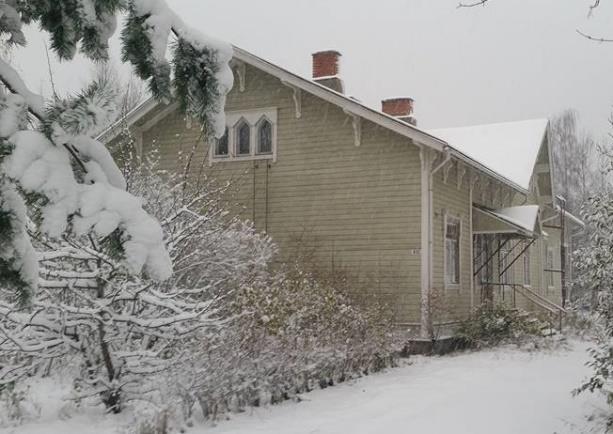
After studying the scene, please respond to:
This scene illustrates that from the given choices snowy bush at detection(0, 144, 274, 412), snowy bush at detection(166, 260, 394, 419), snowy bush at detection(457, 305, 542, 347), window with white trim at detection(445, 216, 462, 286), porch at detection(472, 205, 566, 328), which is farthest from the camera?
porch at detection(472, 205, 566, 328)

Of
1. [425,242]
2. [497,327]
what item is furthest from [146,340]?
[497,327]

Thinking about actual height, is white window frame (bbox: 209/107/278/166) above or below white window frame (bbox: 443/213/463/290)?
above

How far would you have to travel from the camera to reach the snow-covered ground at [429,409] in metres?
7.36

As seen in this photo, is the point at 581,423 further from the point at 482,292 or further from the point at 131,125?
the point at 131,125

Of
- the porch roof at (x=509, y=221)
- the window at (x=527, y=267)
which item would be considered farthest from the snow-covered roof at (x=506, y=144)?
the window at (x=527, y=267)

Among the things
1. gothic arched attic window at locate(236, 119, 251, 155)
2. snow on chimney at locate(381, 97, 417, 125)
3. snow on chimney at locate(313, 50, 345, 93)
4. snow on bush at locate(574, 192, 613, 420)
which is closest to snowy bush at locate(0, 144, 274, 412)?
snow on bush at locate(574, 192, 613, 420)

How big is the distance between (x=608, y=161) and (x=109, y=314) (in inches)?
229

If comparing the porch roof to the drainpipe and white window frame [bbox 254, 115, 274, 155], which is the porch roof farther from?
white window frame [bbox 254, 115, 274, 155]

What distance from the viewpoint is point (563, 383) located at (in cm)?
1055

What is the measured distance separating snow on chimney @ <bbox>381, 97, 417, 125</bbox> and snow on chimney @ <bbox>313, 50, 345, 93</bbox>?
401 centimetres

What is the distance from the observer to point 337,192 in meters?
15.9

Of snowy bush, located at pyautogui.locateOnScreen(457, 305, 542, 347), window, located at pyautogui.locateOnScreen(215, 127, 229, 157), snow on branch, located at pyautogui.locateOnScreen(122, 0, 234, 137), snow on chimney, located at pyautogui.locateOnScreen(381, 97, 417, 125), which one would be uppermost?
snow on chimney, located at pyautogui.locateOnScreen(381, 97, 417, 125)

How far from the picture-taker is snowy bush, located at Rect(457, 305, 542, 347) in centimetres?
1522

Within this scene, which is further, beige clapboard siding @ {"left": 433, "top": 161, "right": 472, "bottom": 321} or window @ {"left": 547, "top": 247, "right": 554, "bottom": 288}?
window @ {"left": 547, "top": 247, "right": 554, "bottom": 288}
